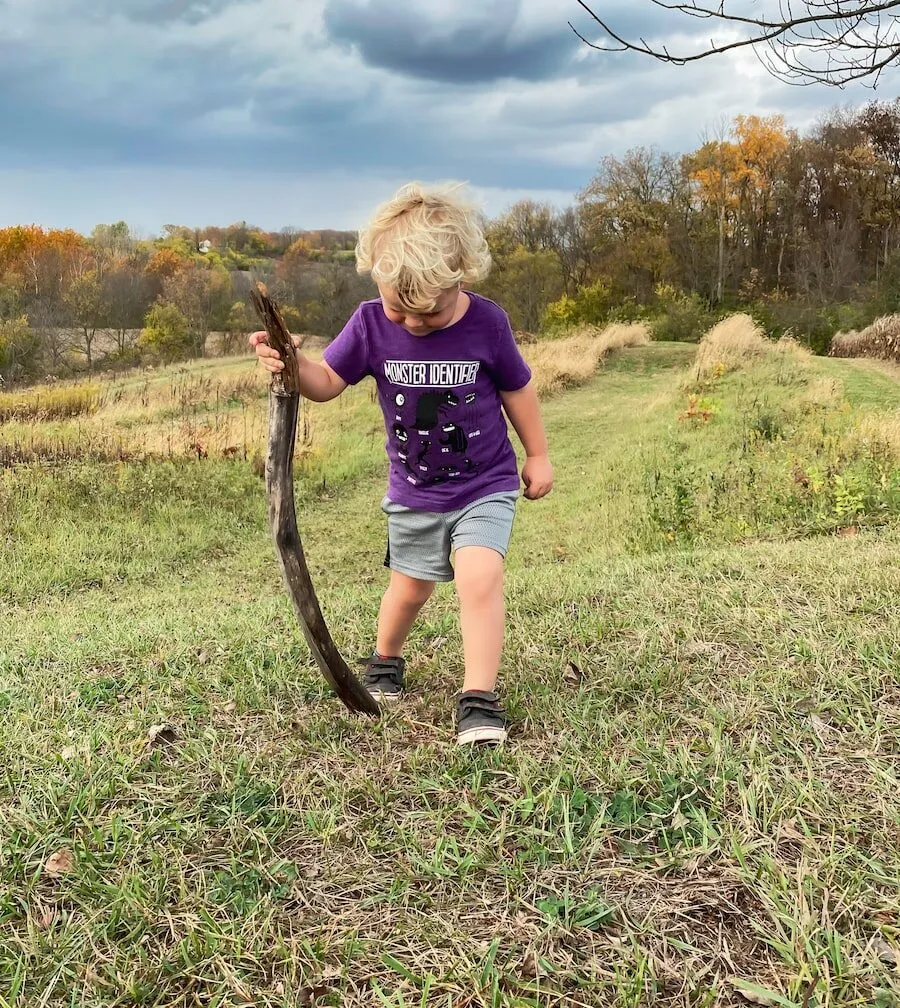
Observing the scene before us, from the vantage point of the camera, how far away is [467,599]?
2.43 meters

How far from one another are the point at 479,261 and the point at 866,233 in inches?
1523

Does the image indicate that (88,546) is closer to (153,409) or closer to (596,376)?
(153,409)

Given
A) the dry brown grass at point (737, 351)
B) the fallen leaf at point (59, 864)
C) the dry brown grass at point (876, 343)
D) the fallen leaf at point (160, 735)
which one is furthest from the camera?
the dry brown grass at point (876, 343)

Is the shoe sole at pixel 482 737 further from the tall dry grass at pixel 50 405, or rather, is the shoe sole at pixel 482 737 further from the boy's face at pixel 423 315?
the tall dry grass at pixel 50 405

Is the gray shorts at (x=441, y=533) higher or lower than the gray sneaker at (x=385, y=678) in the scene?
higher

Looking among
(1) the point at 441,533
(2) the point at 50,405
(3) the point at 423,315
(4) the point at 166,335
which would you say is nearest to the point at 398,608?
(1) the point at 441,533

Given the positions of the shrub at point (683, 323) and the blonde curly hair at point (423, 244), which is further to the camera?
the shrub at point (683, 323)

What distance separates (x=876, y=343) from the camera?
1750 cm

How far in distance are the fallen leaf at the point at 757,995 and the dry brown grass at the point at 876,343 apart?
16897 mm

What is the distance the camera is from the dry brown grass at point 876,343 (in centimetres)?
1643

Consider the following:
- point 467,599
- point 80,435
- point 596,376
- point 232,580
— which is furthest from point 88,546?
point 596,376

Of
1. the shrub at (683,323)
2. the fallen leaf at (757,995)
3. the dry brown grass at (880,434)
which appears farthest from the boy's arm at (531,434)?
the shrub at (683,323)

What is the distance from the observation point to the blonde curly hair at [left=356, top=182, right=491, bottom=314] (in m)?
2.15

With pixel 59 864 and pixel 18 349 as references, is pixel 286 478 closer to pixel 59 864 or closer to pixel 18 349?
pixel 59 864
